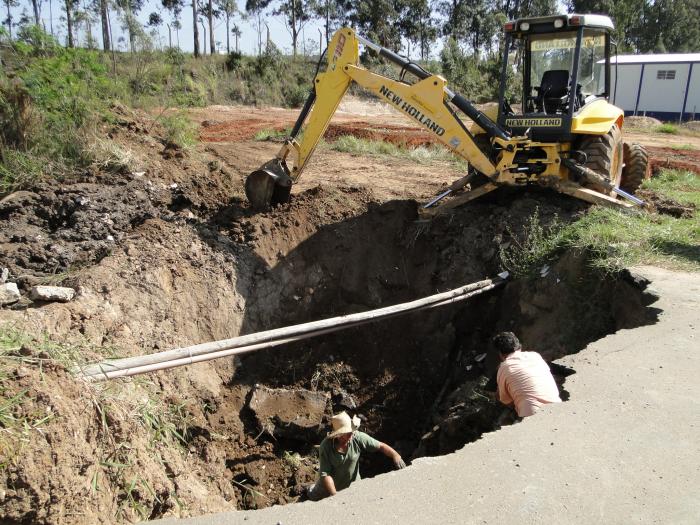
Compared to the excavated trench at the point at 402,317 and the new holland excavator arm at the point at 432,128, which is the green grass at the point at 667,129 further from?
the excavated trench at the point at 402,317

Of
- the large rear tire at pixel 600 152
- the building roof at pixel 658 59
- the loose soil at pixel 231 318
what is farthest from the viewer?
the building roof at pixel 658 59

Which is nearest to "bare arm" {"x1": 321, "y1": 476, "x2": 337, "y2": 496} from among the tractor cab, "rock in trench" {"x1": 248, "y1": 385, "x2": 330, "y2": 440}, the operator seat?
"rock in trench" {"x1": 248, "y1": 385, "x2": 330, "y2": 440}

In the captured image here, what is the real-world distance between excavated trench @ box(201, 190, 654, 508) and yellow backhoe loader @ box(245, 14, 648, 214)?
0.46m

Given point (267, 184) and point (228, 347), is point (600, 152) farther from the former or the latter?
point (228, 347)

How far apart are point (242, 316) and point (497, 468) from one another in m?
4.11

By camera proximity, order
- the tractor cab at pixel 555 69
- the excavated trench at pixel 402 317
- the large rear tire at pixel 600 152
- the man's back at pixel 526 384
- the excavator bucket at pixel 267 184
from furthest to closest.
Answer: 1. the excavator bucket at pixel 267 184
2. the large rear tire at pixel 600 152
3. the tractor cab at pixel 555 69
4. the excavated trench at pixel 402 317
5. the man's back at pixel 526 384

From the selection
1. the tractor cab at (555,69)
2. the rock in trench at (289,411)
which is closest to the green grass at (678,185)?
the tractor cab at (555,69)

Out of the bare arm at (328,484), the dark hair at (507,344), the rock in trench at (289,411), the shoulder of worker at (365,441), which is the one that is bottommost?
the rock in trench at (289,411)

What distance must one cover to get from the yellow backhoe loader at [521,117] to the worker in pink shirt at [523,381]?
3.36 meters

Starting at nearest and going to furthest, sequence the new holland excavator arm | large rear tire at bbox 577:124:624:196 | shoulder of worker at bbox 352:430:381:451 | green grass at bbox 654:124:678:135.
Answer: shoulder of worker at bbox 352:430:381:451 < the new holland excavator arm < large rear tire at bbox 577:124:624:196 < green grass at bbox 654:124:678:135

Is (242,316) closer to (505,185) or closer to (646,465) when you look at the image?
(505,185)

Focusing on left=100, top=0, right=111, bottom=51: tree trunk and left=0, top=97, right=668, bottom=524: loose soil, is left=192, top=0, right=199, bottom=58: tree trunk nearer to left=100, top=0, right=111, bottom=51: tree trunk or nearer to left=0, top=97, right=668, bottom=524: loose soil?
left=100, top=0, right=111, bottom=51: tree trunk

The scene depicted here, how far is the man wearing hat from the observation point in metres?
4.57

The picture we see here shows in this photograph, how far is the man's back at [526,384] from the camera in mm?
4105
